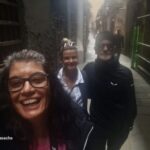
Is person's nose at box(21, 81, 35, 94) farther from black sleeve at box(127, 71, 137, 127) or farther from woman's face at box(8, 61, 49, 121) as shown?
black sleeve at box(127, 71, 137, 127)

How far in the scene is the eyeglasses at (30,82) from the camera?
1.62 metres

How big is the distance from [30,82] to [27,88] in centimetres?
3

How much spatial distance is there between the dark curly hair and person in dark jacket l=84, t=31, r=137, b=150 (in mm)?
1585

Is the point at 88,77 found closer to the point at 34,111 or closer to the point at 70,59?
the point at 70,59

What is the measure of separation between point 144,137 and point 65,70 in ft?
9.25

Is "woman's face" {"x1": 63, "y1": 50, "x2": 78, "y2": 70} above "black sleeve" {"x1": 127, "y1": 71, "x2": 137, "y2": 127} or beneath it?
above

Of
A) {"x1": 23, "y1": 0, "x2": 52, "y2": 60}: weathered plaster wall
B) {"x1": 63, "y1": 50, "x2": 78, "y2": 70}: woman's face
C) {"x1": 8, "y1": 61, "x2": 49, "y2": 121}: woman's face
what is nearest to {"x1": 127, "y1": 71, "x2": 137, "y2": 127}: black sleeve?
{"x1": 63, "y1": 50, "x2": 78, "y2": 70}: woman's face

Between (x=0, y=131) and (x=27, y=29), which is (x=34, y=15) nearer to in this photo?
(x=27, y=29)

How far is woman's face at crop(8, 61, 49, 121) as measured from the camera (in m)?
1.61

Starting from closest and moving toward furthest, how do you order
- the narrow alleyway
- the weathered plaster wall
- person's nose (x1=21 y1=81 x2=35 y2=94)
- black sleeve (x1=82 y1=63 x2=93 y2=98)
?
person's nose (x1=21 y1=81 x2=35 y2=94) → black sleeve (x1=82 y1=63 x2=93 y2=98) → the narrow alleyway → the weathered plaster wall

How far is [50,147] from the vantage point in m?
1.66

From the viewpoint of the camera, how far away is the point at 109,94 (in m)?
3.35

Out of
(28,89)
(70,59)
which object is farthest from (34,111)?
(70,59)

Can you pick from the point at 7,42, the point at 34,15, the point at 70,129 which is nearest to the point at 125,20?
the point at 34,15
